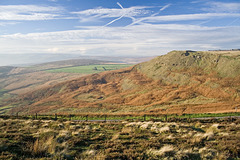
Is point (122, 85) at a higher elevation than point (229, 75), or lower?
lower

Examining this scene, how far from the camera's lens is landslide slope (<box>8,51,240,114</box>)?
4228 cm

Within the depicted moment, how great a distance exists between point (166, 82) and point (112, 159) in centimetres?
6055

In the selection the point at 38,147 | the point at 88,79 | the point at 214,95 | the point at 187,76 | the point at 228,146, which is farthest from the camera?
the point at 88,79

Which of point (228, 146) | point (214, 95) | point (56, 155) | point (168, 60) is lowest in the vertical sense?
point (214, 95)

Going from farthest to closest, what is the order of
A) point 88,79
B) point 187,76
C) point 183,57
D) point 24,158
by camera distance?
point 88,79 < point 183,57 < point 187,76 < point 24,158

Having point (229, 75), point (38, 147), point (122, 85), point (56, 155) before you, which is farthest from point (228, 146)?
point (122, 85)

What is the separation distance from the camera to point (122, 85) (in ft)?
254

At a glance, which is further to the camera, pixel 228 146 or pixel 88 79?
pixel 88 79

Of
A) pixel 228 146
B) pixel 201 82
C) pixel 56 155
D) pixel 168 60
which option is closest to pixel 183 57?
pixel 168 60

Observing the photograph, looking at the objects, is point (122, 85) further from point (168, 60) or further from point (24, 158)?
point (24, 158)

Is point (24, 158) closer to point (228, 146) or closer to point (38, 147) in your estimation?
point (38, 147)

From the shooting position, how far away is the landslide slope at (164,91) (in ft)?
139

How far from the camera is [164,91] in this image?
181ft

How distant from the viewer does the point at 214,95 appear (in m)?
44.0
